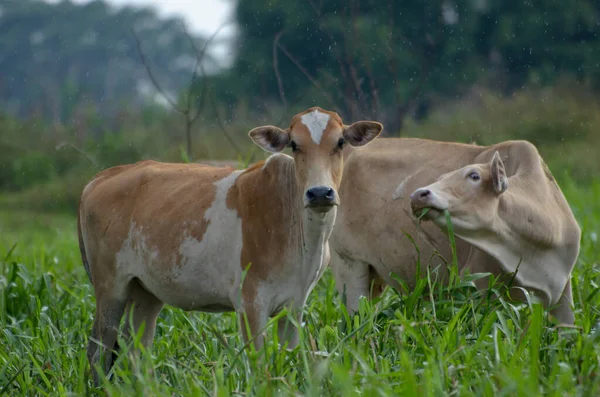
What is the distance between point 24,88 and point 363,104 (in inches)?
2019

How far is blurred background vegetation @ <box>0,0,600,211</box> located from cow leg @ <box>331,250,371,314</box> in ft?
7.28

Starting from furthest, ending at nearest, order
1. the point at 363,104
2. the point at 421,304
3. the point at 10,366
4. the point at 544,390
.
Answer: the point at 363,104, the point at 10,366, the point at 421,304, the point at 544,390

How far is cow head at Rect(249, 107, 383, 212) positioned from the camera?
4422 mm

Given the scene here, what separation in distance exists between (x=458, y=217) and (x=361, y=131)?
632 millimetres

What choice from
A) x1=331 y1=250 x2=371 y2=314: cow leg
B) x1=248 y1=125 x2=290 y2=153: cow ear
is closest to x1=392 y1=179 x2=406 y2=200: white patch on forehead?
x1=331 y1=250 x2=371 y2=314: cow leg

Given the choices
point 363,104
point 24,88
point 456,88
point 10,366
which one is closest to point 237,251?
point 10,366

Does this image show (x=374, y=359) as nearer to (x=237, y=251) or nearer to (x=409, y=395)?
(x=409, y=395)

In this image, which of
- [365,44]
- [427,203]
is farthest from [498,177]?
[365,44]

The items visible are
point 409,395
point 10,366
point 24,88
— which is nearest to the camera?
point 409,395

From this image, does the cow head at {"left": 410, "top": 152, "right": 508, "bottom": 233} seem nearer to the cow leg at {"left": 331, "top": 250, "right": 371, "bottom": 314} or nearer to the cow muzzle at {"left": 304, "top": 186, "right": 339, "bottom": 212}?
the cow muzzle at {"left": 304, "top": 186, "right": 339, "bottom": 212}

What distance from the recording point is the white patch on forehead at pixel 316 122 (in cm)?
464

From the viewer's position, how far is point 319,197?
14.4 feet

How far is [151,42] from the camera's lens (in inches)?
2734

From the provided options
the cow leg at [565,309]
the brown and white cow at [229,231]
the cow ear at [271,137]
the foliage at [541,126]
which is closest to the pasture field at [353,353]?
the cow leg at [565,309]
